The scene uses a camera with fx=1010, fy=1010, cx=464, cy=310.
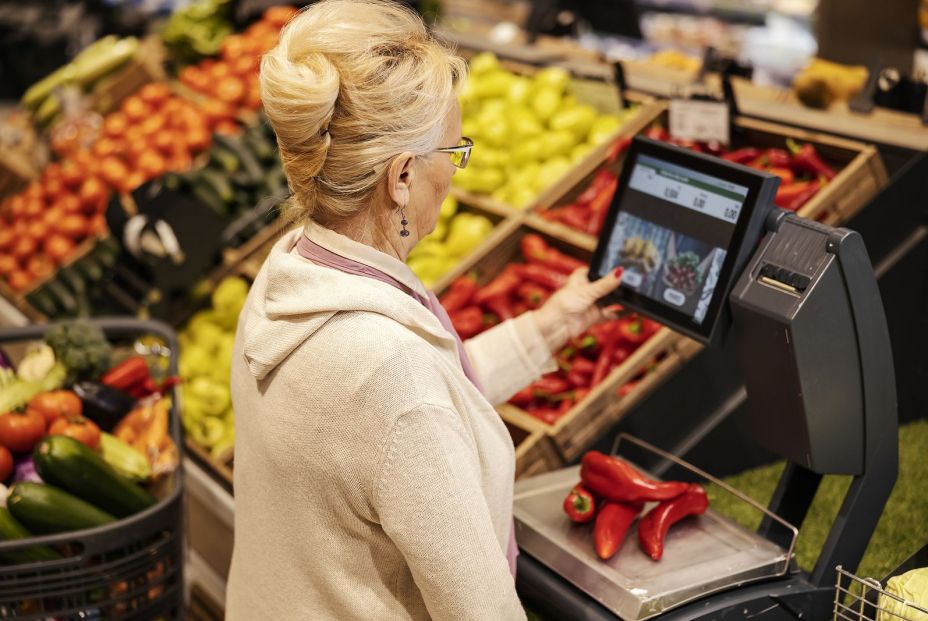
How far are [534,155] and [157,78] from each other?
2714 millimetres

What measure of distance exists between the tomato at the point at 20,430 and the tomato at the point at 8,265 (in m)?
2.39

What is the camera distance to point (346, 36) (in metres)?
1.46

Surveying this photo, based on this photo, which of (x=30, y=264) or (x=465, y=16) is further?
(x=465, y=16)

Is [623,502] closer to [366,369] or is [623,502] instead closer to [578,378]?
[366,369]

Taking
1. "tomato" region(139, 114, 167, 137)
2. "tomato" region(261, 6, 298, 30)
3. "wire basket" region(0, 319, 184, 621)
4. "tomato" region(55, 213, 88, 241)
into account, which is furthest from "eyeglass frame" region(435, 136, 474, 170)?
"tomato" region(261, 6, 298, 30)

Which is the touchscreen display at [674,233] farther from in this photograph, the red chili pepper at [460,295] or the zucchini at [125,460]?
the zucchini at [125,460]

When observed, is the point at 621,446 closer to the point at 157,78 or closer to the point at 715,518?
the point at 715,518

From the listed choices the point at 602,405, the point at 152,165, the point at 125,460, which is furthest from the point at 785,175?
the point at 152,165

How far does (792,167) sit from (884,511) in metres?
1.08

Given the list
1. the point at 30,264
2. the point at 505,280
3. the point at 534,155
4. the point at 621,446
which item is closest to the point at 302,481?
the point at 621,446

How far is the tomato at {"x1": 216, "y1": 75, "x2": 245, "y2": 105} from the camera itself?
4.78 metres

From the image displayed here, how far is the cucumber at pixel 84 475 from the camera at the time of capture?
2.27 metres

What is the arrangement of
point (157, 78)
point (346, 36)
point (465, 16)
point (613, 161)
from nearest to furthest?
point (346, 36), point (613, 161), point (157, 78), point (465, 16)

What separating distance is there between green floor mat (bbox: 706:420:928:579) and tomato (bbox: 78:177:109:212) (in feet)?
10.4
